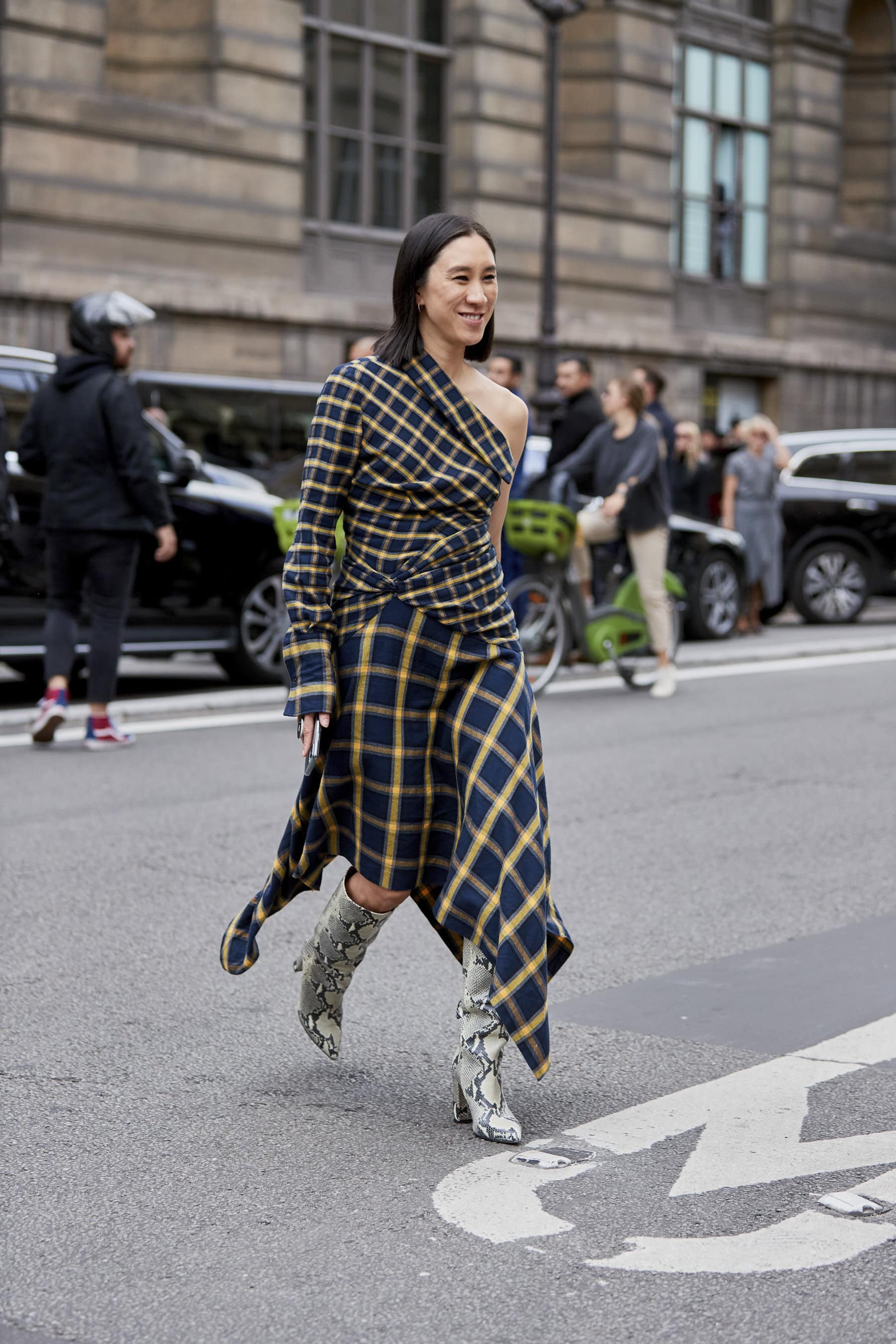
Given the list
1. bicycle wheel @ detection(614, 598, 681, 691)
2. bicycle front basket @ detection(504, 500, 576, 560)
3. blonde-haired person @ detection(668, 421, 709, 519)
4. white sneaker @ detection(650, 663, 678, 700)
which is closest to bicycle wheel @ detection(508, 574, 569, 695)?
bicycle front basket @ detection(504, 500, 576, 560)

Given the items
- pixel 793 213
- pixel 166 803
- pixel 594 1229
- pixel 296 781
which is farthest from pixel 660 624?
pixel 793 213

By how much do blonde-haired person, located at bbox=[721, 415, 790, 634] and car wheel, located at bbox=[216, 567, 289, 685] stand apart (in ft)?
18.3

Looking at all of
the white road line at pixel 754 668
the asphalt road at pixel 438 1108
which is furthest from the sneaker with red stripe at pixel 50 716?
the white road line at pixel 754 668

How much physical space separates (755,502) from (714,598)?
1389mm

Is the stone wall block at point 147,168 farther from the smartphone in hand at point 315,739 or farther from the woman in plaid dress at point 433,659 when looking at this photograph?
the smartphone in hand at point 315,739

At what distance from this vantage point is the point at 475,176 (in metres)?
24.0

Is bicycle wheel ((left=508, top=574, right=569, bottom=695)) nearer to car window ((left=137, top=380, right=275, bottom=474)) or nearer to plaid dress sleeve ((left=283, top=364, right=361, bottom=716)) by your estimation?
car window ((left=137, top=380, right=275, bottom=474))

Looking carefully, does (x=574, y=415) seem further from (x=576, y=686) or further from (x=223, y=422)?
(x=223, y=422)

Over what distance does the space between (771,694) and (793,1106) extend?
7840mm

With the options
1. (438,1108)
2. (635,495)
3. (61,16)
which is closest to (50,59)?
(61,16)

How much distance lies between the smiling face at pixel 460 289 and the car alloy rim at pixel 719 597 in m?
11.8

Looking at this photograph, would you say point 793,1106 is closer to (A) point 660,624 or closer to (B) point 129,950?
(B) point 129,950

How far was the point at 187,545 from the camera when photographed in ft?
38.3

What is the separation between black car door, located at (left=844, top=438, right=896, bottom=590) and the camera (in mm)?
18031
